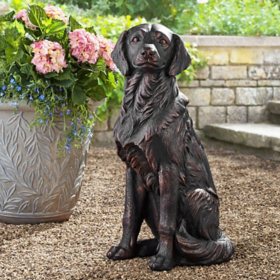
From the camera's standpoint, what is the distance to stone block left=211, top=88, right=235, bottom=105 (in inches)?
308

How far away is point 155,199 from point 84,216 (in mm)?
1272

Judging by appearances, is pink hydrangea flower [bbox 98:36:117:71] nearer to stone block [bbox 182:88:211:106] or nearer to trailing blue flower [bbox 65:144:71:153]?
trailing blue flower [bbox 65:144:71:153]

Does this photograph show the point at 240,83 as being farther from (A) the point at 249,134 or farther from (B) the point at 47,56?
(B) the point at 47,56

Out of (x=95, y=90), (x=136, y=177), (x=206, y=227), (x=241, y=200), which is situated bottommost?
(x=241, y=200)

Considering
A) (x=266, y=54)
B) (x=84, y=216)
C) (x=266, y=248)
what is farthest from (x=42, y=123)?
(x=266, y=54)

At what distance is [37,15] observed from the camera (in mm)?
3879

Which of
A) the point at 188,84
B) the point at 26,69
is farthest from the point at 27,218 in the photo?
the point at 188,84

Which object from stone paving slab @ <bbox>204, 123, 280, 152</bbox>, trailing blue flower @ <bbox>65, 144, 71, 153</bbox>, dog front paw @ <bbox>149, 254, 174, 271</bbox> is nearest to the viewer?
dog front paw @ <bbox>149, 254, 174, 271</bbox>

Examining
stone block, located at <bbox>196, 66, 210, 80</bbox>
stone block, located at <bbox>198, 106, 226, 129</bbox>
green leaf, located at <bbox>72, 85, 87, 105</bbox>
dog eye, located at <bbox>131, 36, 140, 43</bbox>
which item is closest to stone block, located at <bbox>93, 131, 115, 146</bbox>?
stone block, located at <bbox>198, 106, 226, 129</bbox>

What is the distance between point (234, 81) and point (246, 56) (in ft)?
1.02

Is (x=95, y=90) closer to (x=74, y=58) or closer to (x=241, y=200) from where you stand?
(x=74, y=58)

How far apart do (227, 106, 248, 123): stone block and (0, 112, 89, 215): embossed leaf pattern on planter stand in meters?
4.11

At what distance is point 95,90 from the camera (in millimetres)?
3980

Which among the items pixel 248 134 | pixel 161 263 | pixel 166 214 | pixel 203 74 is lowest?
pixel 248 134
